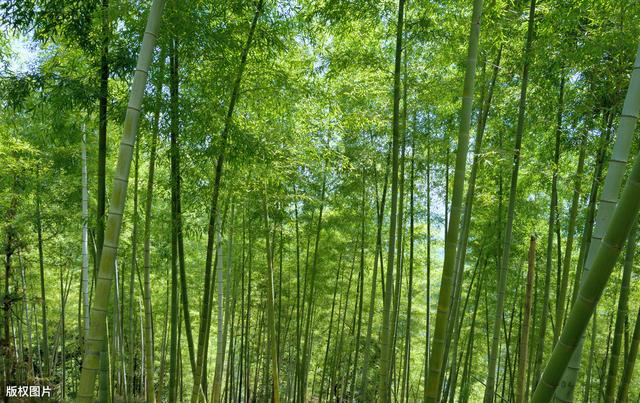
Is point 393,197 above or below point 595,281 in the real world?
above

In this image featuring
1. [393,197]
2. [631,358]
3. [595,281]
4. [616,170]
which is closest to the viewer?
[595,281]

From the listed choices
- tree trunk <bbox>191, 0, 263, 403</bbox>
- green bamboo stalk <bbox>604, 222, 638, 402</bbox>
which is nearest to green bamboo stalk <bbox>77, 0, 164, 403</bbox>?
tree trunk <bbox>191, 0, 263, 403</bbox>

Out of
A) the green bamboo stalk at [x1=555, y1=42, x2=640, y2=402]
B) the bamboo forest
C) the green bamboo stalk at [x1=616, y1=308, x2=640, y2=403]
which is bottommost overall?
the green bamboo stalk at [x1=616, y1=308, x2=640, y2=403]

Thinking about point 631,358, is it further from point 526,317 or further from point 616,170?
point 616,170

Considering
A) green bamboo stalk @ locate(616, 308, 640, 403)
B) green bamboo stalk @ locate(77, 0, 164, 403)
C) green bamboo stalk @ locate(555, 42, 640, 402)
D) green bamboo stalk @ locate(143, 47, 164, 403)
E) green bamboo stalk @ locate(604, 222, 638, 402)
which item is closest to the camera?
green bamboo stalk @ locate(555, 42, 640, 402)

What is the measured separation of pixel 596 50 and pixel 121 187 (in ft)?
10.8

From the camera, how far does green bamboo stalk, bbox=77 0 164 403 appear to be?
2615mm

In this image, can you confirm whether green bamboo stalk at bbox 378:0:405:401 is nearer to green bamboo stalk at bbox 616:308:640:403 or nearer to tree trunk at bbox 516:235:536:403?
tree trunk at bbox 516:235:536:403

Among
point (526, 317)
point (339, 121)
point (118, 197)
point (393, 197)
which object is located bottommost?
point (526, 317)

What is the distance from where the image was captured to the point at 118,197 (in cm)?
265

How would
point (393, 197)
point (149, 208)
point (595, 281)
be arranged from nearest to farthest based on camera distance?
point (595, 281), point (393, 197), point (149, 208)

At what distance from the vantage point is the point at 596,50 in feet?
11.9

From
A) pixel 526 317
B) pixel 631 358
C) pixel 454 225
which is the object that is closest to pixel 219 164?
pixel 454 225

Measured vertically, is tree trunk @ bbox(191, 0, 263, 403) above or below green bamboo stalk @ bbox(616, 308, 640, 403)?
above
